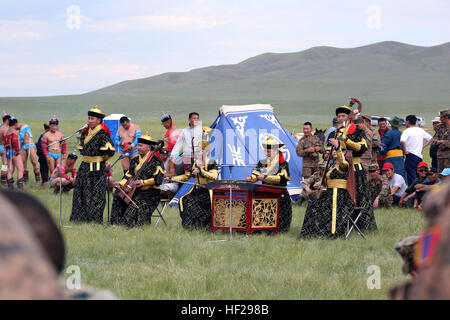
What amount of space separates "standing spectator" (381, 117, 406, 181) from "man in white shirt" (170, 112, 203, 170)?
412cm

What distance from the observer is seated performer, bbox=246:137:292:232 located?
9891mm

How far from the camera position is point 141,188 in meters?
10.8

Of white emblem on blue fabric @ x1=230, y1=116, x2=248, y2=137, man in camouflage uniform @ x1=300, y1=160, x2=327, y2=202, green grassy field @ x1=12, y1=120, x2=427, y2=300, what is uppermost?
white emblem on blue fabric @ x1=230, y1=116, x2=248, y2=137

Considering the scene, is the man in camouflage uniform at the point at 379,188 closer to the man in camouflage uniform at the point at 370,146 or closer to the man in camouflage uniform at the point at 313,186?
the man in camouflage uniform at the point at 370,146

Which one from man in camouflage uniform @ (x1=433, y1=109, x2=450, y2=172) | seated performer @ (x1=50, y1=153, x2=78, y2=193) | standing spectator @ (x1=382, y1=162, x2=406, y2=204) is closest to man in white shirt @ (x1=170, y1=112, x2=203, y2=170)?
seated performer @ (x1=50, y1=153, x2=78, y2=193)

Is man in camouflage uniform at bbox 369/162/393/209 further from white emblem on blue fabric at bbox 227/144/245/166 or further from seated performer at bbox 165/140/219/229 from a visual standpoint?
seated performer at bbox 165/140/219/229

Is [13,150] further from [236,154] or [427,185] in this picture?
[427,185]

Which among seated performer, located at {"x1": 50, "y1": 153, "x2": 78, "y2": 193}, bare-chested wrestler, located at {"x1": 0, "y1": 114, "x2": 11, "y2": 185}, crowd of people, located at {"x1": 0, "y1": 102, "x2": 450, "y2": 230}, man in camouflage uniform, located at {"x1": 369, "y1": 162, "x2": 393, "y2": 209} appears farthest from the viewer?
bare-chested wrestler, located at {"x1": 0, "y1": 114, "x2": 11, "y2": 185}

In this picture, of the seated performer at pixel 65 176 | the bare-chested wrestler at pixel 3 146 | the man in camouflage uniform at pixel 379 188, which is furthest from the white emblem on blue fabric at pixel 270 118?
the bare-chested wrestler at pixel 3 146

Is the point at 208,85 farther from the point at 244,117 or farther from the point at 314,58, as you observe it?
the point at 244,117

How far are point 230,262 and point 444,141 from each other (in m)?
6.14

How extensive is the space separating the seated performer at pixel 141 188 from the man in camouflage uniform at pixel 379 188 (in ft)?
14.0

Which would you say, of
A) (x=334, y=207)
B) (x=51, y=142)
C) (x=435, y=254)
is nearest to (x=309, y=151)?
(x=334, y=207)

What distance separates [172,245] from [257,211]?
1.86 meters
